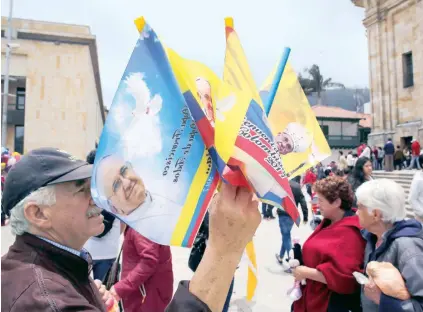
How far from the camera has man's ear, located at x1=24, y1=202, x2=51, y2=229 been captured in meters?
1.22

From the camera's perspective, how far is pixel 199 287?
91cm

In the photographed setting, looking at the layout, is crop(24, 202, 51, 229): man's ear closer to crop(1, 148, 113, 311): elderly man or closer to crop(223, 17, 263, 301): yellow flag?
crop(1, 148, 113, 311): elderly man

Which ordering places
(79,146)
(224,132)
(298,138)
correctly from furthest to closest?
(79,146) → (298,138) → (224,132)

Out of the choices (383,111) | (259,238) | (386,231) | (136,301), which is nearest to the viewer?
(386,231)

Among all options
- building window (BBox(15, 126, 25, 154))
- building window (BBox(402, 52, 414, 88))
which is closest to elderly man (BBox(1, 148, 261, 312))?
building window (BBox(402, 52, 414, 88))

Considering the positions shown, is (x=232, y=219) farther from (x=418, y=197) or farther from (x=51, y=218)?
(x=418, y=197)

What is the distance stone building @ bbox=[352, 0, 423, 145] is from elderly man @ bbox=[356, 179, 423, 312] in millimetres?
18319

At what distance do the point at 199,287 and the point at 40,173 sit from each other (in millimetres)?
736

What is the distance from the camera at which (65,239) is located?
4.21ft

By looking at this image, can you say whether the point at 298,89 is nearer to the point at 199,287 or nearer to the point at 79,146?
the point at 199,287

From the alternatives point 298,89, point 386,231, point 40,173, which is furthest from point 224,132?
point 386,231

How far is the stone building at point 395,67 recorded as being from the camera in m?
18.8

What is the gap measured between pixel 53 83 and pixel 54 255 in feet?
83.2

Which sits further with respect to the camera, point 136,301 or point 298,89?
point 136,301
